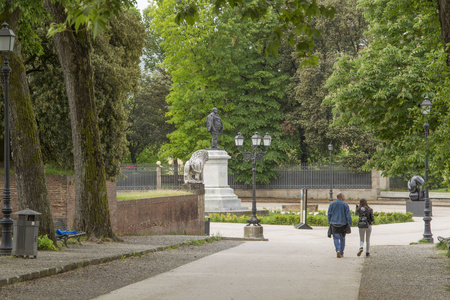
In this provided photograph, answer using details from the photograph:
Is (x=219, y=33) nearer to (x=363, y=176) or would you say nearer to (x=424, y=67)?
(x=363, y=176)

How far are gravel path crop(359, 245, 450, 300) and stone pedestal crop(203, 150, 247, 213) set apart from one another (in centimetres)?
1748

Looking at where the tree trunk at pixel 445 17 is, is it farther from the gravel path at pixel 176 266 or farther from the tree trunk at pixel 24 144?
the tree trunk at pixel 24 144

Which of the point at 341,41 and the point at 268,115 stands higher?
the point at 341,41

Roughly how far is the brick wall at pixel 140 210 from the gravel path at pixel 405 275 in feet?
25.6

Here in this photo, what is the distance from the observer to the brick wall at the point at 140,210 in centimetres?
1911

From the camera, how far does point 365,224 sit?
16.2 metres

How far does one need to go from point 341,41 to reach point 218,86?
33.0 feet

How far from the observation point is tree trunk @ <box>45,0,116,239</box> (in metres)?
15.5

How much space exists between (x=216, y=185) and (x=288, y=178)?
18.8 m

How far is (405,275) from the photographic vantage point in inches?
461

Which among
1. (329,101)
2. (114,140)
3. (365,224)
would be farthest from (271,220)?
(365,224)

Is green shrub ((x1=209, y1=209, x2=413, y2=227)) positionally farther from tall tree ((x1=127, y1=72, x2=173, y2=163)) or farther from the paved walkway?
tall tree ((x1=127, y1=72, x2=173, y2=163))

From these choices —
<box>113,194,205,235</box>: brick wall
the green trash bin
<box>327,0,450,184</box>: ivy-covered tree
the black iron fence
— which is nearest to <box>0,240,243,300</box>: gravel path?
the green trash bin

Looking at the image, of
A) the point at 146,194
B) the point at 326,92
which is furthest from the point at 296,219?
the point at 326,92
